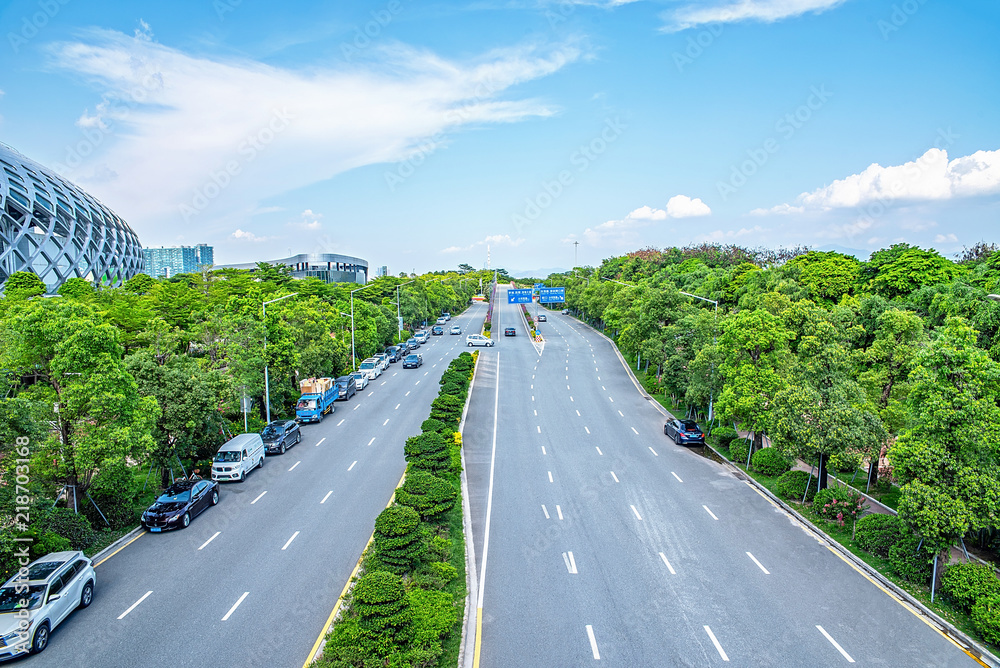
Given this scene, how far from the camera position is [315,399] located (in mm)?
35531

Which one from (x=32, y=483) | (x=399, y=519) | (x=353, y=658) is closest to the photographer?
(x=353, y=658)

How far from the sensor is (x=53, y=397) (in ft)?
57.2

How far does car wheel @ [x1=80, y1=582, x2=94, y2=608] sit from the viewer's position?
14530 millimetres

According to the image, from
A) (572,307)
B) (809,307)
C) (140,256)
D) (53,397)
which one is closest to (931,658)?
(809,307)

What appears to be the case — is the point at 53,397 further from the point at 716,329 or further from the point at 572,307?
the point at 572,307

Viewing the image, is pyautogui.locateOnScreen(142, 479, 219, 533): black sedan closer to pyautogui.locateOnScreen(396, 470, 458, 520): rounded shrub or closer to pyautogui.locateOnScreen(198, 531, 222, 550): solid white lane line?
pyautogui.locateOnScreen(198, 531, 222, 550): solid white lane line

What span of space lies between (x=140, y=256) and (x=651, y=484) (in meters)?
87.1

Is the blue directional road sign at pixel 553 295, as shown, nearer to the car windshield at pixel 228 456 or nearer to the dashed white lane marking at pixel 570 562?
the car windshield at pixel 228 456

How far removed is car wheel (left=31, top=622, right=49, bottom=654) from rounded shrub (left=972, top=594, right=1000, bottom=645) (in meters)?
22.3

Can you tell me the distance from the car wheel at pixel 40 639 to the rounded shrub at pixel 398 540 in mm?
7662

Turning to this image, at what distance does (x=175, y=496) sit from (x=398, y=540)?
10.9 m

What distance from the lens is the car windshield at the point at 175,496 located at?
20094mm

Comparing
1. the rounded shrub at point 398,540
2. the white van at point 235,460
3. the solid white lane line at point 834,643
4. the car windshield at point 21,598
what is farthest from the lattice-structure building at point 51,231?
the solid white lane line at point 834,643

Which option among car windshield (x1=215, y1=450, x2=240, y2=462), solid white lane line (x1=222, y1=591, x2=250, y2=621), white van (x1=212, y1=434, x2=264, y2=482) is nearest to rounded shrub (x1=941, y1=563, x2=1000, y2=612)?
solid white lane line (x1=222, y1=591, x2=250, y2=621)
